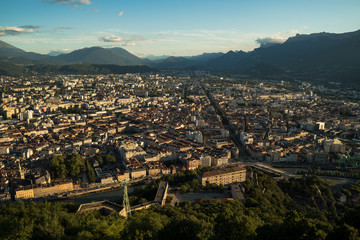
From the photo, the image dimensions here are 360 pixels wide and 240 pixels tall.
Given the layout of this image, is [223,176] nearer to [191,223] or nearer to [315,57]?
[191,223]

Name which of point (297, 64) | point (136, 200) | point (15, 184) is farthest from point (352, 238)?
point (297, 64)

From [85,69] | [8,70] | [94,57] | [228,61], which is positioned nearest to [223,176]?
[8,70]

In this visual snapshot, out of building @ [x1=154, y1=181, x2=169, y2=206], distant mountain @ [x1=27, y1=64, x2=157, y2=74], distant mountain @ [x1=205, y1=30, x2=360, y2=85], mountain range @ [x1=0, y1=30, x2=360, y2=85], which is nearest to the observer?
building @ [x1=154, y1=181, x2=169, y2=206]

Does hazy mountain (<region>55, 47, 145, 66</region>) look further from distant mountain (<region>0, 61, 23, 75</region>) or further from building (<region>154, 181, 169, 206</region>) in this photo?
building (<region>154, 181, 169, 206</region>)

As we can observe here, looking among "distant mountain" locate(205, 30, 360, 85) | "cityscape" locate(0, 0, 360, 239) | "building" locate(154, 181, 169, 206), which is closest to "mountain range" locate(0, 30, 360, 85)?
"distant mountain" locate(205, 30, 360, 85)

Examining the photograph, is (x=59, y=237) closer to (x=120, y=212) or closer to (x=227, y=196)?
(x=120, y=212)

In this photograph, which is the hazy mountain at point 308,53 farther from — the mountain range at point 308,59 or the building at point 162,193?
the building at point 162,193
